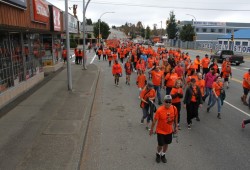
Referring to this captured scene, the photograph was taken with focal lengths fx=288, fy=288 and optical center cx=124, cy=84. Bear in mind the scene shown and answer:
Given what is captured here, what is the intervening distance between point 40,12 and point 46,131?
7944 millimetres

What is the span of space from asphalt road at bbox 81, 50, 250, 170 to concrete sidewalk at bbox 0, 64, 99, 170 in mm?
378

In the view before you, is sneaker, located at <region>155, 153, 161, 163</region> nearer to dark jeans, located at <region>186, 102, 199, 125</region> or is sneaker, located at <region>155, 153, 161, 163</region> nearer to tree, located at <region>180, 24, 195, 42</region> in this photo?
dark jeans, located at <region>186, 102, 199, 125</region>

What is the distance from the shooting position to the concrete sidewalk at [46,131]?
617 centimetres

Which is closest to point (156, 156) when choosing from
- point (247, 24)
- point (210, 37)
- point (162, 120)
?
point (162, 120)

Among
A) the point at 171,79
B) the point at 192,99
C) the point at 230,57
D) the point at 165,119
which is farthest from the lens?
the point at 230,57

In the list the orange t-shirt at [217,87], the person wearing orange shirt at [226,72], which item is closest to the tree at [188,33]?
the person wearing orange shirt at [226,72]

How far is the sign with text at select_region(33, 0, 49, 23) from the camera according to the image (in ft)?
42.6

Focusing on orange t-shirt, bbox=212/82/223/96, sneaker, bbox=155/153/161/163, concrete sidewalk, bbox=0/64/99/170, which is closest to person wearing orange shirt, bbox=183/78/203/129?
orange t-shirt, bbox=212/82/223/96

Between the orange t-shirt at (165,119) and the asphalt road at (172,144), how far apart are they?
78 cm

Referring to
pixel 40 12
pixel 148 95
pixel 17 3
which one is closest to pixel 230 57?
pixel 40 12

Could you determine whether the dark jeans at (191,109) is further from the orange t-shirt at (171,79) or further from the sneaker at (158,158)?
the sneaker at (158,158)

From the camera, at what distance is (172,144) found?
7.50 metres

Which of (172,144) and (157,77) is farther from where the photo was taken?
(157,77)

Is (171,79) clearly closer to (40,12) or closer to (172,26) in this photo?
(40,12)
